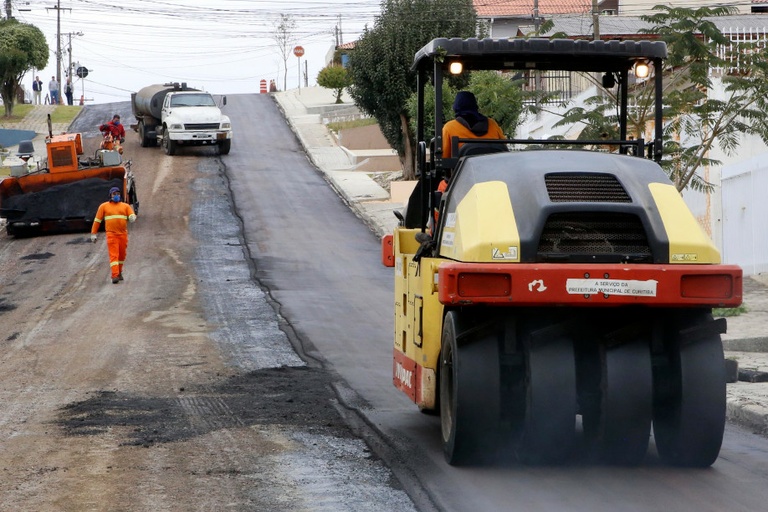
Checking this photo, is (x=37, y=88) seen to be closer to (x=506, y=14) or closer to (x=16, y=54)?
(x=16, y=54)

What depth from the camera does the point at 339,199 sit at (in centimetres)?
3228

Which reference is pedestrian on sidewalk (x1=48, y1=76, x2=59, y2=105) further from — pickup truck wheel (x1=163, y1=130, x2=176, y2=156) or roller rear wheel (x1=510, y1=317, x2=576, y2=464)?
roller rear wheel (x1=510, y1=317, x2=576, y2=464)

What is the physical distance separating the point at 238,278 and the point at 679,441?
13.5 m

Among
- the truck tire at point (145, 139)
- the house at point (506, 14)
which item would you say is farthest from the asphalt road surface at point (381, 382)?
the house at point (506, 14)

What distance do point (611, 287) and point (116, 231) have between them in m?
14.5

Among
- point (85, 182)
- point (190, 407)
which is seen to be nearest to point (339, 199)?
point (85, 182)

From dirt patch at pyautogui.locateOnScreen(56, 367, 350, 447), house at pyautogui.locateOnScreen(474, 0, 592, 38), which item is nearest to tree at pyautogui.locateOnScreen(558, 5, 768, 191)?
dirt patch at pyautogui.locateOnScreen(56, 367, 350, 447)

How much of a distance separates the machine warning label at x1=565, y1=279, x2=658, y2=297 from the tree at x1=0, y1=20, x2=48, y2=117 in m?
51.4

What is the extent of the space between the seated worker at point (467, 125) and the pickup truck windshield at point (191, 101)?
3160 cm

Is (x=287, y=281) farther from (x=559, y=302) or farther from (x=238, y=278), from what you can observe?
(x=559, y=302)

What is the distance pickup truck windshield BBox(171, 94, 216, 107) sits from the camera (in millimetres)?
38906

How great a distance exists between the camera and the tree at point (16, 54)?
54.2 meters

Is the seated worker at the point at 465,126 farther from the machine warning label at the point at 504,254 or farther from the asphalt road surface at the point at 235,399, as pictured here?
the asphalt road surface at the point at 235,399

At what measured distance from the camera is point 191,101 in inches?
1544
